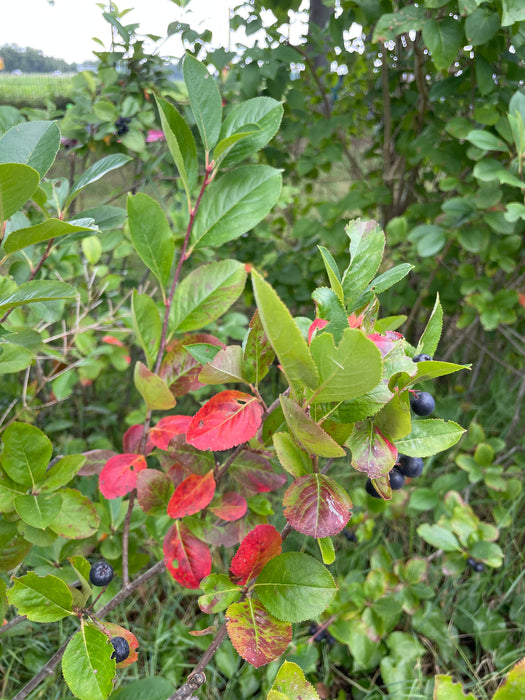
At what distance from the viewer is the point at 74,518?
0.61 metres

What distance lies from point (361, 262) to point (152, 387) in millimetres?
264

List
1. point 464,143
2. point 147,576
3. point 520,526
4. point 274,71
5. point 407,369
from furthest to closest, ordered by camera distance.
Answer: point 520,526
point 464,143
point 274,71
point 147,576
point 407,369

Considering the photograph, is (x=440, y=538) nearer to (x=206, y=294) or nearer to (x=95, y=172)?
(x=206, y=294)

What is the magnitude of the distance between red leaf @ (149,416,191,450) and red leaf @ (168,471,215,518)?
0.09 meters

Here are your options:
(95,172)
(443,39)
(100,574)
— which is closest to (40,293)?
(95,172)

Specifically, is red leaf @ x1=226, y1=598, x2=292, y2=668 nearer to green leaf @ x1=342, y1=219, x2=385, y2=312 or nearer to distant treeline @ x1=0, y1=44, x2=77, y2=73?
green leaf @ x1=342, y1=219, x2=385, y2=312

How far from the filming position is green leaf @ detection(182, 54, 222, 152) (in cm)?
54

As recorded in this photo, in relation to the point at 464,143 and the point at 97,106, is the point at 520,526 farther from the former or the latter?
the point at 97,106

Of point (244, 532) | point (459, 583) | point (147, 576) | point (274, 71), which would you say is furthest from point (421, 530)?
point (274, 71)

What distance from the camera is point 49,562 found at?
0.73 metres

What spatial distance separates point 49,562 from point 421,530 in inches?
31.5

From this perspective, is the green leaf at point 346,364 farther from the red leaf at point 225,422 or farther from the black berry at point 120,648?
the black berry at point 120,648

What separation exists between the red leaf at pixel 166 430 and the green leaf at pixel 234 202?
227 millimetres

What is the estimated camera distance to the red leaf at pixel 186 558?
0.56 metres
